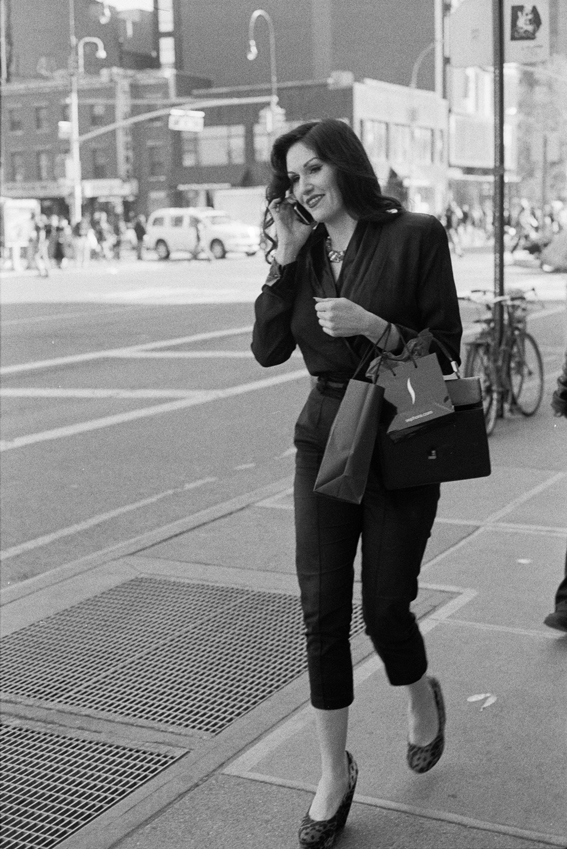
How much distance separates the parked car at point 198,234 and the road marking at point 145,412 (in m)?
32.7

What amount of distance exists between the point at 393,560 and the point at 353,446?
0.36 m

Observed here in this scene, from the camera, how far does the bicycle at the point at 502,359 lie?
9602 mm

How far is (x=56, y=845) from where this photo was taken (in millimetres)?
3346

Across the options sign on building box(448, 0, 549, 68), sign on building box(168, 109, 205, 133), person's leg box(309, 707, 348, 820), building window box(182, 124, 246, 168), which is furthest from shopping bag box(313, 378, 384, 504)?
building window box(182, 124, 246, 168)

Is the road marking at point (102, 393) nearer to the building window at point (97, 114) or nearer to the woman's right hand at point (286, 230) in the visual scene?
the woman's right hand at point (286, 230)

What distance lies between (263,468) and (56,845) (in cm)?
533

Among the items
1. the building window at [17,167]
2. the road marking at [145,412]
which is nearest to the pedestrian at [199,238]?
the road marking at [145,412]

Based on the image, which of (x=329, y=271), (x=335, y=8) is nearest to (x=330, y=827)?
(x=329, y=271)

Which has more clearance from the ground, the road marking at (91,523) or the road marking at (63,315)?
the road marking at (63,315)

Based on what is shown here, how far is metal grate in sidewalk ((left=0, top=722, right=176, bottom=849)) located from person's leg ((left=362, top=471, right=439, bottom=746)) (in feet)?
2.87

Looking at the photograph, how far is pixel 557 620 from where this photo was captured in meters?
4.78

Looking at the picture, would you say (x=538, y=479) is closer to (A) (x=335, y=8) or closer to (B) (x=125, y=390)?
(B) (x=125, y=390)

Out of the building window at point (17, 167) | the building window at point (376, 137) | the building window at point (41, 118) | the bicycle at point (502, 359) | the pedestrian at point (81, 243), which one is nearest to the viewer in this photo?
the bicycle at point (502, 359)

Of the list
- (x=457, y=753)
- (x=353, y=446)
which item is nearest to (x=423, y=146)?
(x=457, y=753)
